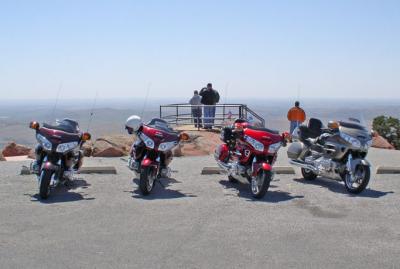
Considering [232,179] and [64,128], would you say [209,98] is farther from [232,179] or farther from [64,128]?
[64,128]

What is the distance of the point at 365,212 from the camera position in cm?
850

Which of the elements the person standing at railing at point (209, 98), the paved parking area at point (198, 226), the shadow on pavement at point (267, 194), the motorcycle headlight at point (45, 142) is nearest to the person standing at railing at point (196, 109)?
the person standing at railing at point (209, 98)

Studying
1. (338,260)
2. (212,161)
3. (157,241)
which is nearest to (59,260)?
(157,241)

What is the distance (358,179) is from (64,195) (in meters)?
4.82

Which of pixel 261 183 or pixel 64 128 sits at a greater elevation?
pixel 64 128

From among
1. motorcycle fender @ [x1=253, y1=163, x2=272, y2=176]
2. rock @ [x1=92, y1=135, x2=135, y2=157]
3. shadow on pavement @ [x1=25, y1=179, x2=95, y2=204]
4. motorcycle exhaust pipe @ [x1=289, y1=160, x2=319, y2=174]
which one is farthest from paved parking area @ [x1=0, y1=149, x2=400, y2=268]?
rock @ [x1=92, y1=135, x2=135, y2=157]

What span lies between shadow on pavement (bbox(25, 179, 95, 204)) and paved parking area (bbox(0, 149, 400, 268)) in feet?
0.05

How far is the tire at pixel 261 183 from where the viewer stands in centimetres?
935

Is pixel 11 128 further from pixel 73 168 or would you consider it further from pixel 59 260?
pixel 59 260

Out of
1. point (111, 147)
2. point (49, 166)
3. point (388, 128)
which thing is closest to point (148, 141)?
point (49, 166)

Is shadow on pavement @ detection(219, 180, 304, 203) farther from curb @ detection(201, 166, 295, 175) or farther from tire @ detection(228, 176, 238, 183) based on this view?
curb @ detection(201, 166, 295, 175)

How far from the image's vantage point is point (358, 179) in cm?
1016

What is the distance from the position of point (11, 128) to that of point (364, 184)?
63.7 meters

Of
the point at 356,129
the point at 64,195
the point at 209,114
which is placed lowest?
the point at 64,195
